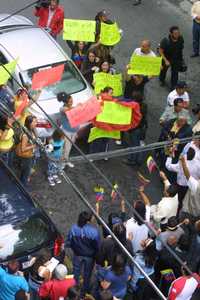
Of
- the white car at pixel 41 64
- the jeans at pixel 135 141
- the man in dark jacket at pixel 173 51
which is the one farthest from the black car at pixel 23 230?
the man in dark jacket at pixel 173 51

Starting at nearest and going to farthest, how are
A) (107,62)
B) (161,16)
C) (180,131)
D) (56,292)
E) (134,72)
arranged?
(56,292) < (180,131) < (134,72) < (107,62) < (161,16)

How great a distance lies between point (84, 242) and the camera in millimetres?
9906

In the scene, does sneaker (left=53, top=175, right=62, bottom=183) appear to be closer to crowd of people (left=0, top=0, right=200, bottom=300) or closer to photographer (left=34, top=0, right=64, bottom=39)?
crowd of people (left=0, top=0, right=200, bottom=300)

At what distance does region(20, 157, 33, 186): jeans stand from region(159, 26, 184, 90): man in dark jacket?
4.33 m

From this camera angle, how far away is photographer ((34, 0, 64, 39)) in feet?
51.1

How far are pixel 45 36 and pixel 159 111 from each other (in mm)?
2774

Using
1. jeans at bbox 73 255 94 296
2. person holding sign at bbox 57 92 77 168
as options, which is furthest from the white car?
jeans at bbox 73 255 94 296

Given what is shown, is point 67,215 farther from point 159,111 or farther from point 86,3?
point 86,3

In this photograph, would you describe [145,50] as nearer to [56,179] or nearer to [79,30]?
[79,30]

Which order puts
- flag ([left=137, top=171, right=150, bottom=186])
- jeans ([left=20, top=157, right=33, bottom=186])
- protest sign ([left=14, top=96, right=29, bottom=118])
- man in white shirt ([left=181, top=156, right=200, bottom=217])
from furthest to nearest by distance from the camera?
1. flag ([left=137, top=171, right=150, bottom=186])
2. jeans ([left=20, top=157, right=33, bottom=186])
3. protest sign ([left=14, top=96, right=29, bottom=118])
4. man in white shirt ([left=181, top=156, right=200, bottom=217])

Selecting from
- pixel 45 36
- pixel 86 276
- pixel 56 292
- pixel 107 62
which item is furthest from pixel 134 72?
pixel 56 292

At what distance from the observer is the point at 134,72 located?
510 inches

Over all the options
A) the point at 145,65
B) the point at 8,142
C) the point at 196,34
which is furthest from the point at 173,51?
the point at 8,142

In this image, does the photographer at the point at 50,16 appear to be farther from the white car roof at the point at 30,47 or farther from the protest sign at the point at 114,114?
the protest sign at the point at 114,114
